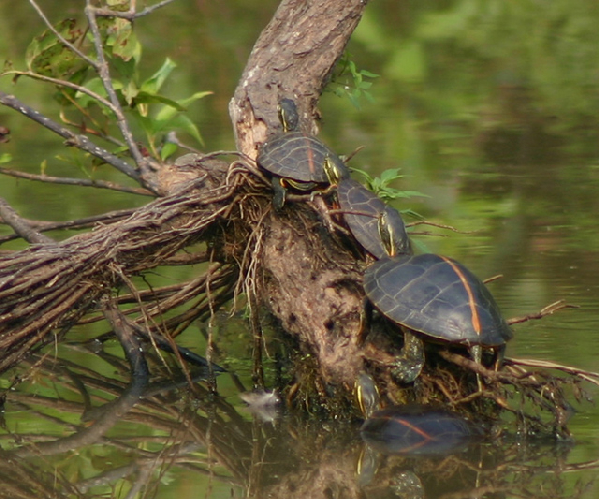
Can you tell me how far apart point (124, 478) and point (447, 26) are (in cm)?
837

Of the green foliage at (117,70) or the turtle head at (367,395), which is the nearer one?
the turtle head at (367,395)

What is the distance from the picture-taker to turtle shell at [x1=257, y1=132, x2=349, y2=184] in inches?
163

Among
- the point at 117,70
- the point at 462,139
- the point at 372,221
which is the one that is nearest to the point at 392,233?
the point at 372,221

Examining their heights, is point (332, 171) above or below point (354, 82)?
above

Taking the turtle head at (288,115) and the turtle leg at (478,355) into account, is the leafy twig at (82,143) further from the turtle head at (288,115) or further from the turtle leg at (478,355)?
the turtle leg at (478,355)

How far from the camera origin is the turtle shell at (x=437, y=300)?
11.9 feet

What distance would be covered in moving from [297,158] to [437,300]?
856 millimetres

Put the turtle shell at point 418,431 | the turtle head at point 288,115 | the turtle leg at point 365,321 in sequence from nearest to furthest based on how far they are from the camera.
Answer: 1. the turtle shell at point 418,431
2. the turtle leg at point 365,321
3. the turtle head at point 288,115

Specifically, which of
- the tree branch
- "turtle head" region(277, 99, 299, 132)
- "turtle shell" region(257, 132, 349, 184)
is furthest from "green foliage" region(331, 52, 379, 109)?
the tree branch

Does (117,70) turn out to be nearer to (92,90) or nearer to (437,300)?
(92,90)

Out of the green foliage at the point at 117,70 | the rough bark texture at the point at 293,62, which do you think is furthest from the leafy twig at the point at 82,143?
the rough bark texture at the point at 293,62

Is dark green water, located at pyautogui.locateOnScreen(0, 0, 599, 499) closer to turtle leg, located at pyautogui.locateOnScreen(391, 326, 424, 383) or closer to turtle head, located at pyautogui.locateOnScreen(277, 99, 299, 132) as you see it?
turtle leg, located at pyautogui.locateOnScreen(391, 326, 424, 383)

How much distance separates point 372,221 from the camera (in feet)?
13.6

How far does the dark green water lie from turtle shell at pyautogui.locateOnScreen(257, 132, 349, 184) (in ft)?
2.41
